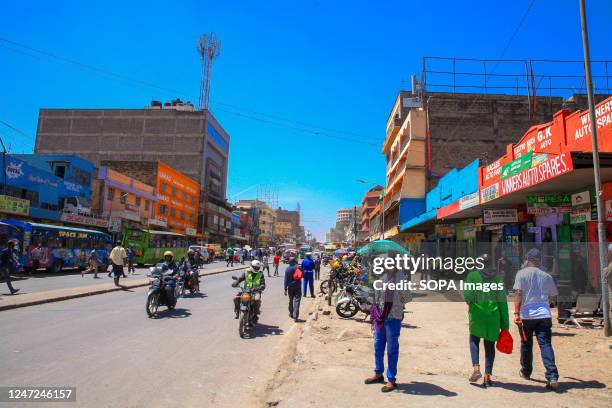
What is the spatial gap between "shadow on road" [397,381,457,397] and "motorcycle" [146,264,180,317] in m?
7.47

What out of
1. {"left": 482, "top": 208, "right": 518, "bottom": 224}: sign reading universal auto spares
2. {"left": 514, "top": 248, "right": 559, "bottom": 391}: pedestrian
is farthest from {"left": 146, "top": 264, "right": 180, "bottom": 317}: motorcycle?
{"left": 482, "top": 208, "right": 518, "bottom": 224}: sign reading universal auto spares

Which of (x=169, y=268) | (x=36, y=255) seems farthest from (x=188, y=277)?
(x=36, y=255)

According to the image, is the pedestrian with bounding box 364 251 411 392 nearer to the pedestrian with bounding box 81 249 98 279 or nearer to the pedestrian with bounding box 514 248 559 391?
the pedestrian with bounding box 514 248 559 391

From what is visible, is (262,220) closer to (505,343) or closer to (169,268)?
(169,268)

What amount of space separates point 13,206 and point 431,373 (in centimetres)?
2918

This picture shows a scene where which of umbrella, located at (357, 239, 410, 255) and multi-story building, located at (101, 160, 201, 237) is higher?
multi-story building, located at (101, 160, 201, 237)

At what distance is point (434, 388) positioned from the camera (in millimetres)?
5211

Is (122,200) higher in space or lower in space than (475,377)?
higher

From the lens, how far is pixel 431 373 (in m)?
6.06

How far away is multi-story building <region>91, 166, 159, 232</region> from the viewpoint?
43659 millimetres

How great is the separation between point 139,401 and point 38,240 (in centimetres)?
2282

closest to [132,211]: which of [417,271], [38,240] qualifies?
[38,240]

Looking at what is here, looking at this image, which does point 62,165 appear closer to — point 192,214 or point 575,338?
point 192,214

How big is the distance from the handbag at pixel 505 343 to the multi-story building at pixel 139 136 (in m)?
69.9
